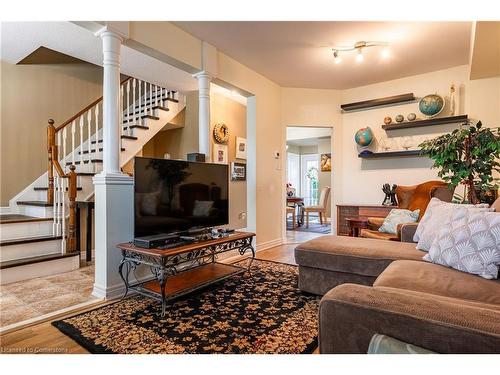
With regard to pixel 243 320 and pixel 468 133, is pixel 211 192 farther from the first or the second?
pixel 468 133

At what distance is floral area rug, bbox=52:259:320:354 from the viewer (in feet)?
5.67

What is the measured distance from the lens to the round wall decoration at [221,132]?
190 inches

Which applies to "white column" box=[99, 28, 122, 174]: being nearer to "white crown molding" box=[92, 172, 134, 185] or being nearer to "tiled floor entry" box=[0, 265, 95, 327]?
"white crown molding" box=[92, 172, 134, 185]

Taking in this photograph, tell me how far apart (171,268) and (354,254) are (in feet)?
4.70

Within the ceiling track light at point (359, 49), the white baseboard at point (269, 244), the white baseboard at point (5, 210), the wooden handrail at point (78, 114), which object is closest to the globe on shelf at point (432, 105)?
the ceiling track light at point (359, 49)

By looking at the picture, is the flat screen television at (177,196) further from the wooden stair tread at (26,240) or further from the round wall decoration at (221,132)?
the round wall decoration at (221,132)

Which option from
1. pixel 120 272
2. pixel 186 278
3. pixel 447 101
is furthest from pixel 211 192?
pixel 447 101

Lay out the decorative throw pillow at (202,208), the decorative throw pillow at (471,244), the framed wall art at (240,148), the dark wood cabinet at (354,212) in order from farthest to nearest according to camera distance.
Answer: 1. the framed wall art at (240,148)
2. the dark wood cabinet at (354,212)
3. the decorative throw pillow at (202,208)
4. the decorative throw pillow at (471,244)

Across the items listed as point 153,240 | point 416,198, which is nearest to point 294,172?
point 416,198

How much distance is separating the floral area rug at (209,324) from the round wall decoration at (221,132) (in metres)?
2.73

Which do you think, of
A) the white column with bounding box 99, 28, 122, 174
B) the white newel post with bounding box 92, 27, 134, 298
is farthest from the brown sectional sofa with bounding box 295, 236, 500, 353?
the white column with bounding box 99, 28, 122, 174

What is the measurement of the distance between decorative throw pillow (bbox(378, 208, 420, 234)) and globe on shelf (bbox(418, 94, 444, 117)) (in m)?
1.63

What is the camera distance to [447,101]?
164 inches
